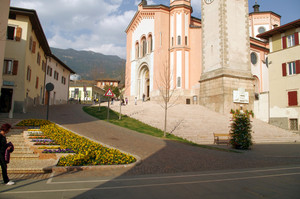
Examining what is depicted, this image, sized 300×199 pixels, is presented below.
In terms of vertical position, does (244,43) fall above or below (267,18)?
below

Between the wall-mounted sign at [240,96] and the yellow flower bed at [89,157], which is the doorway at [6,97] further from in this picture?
the wall-mounted sign at [240,96]

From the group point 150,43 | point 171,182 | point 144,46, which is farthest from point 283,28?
point 171,182

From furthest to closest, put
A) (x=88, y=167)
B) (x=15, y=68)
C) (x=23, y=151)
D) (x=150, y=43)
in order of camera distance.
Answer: (x=150, y=43) → (x=15, y=68) → (x=23, y=151) → (x=88, y=167)

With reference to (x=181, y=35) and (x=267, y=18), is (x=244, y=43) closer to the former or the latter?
(x=181, y=35)

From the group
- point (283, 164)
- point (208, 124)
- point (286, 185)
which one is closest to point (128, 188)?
point (286, 185)

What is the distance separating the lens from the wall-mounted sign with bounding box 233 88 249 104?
27.8 metres

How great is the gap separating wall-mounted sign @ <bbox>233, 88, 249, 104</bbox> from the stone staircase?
2436 centimetres

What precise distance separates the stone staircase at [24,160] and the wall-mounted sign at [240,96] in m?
24.4

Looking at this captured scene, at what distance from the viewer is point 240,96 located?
91.9ft

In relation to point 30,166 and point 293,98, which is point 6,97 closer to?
point 30,166

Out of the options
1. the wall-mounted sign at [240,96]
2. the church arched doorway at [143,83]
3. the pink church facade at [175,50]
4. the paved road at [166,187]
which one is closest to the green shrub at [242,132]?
the paved road at [166,187]

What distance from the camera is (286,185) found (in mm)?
5652

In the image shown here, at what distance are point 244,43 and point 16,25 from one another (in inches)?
1090

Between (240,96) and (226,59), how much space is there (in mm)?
5233
